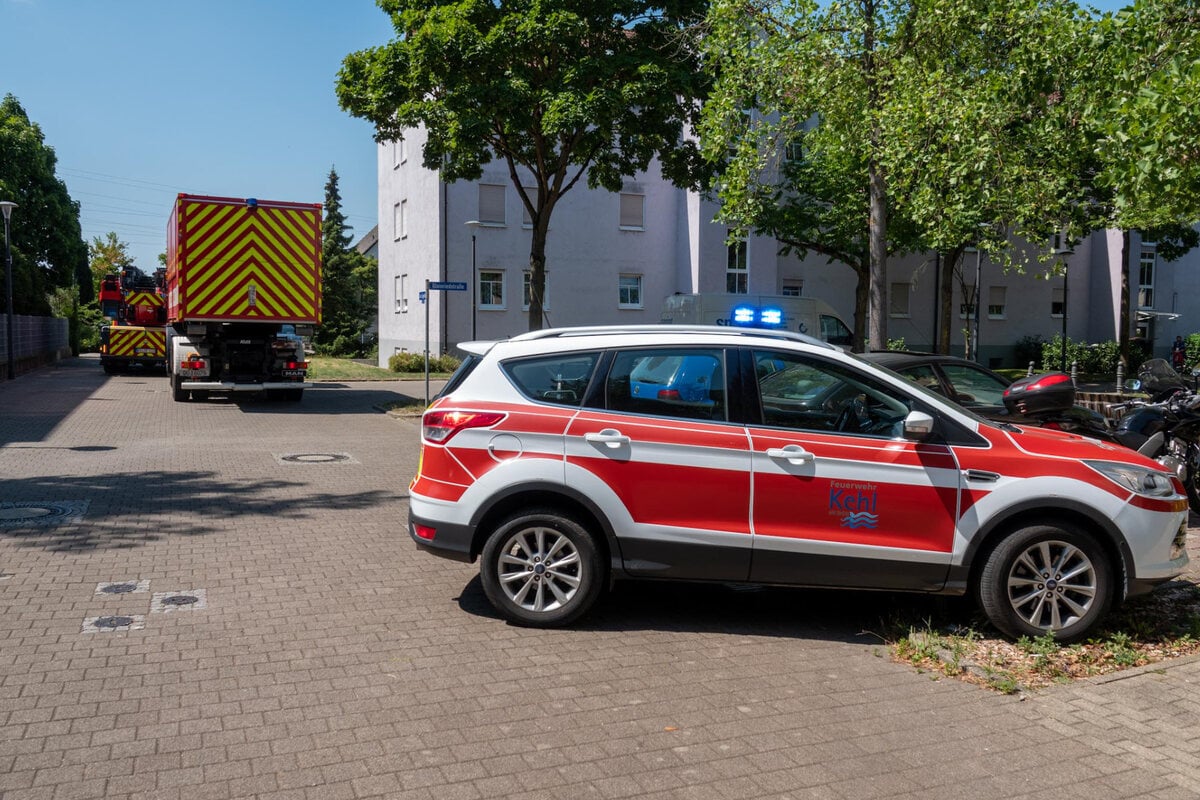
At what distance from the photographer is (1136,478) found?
5.70 m

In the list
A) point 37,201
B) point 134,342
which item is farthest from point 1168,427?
point 37,201

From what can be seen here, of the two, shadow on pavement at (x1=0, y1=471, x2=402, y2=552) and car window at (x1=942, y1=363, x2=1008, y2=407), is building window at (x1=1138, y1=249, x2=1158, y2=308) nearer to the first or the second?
car window at (x1=942, y1=363, x2=1008, y2=407)

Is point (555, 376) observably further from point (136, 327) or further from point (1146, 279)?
point (1146, 279)

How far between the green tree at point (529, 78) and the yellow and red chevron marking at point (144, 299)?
16442mm

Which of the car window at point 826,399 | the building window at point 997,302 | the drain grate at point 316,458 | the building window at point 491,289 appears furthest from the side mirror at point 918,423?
the building window at point 997,302

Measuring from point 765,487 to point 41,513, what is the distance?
683cm

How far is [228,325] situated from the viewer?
2094 centimetres

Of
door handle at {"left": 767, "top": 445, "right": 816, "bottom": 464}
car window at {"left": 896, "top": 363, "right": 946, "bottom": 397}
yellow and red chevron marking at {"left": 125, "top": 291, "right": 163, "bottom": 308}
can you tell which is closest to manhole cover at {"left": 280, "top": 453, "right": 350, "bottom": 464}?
car window at {"left": 896, "top": 363, "right": 946, "bottom": 397}

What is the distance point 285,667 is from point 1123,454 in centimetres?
476

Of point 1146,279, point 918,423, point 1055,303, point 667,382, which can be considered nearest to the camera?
point 918,423

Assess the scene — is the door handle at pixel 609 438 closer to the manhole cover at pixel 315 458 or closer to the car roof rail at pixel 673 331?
the car roof rail at pixel 673 331

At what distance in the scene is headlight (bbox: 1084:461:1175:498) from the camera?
5656mm

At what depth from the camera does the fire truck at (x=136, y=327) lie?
104ft

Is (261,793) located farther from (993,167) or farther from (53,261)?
(53,261)
